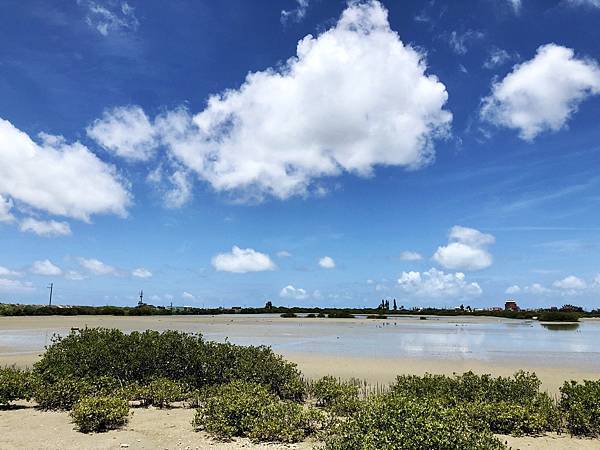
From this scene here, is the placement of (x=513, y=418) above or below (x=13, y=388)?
below

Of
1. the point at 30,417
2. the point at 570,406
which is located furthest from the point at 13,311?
the point at 570,406

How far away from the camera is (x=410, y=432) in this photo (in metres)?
8.58

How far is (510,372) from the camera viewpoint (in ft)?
78.9

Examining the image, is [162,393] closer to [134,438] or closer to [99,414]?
[99,414]

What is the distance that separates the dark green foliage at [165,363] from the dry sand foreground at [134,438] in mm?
3397

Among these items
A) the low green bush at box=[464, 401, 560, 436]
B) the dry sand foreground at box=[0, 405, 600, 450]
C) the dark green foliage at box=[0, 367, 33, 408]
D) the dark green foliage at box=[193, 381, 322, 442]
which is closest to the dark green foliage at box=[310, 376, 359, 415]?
the dark green foliage at box=[193, 381, 322, 442]

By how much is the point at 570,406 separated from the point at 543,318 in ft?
342

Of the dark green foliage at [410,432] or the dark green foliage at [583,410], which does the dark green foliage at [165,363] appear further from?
the dark green foliage at [583,410]

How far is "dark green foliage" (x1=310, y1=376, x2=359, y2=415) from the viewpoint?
13039 mm

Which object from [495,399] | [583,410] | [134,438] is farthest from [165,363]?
[583,410]

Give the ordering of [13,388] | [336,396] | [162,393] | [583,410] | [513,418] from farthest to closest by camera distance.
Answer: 1. [162,393]
2. [336,396]
3. [13,388]
4. [583,410]
5. [513,418]

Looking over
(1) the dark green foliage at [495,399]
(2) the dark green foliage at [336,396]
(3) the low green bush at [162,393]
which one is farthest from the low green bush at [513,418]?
(3) the low green bush at [162,393]

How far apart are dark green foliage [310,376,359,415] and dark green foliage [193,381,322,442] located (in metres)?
1.27

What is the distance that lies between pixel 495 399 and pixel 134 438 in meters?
9.29
